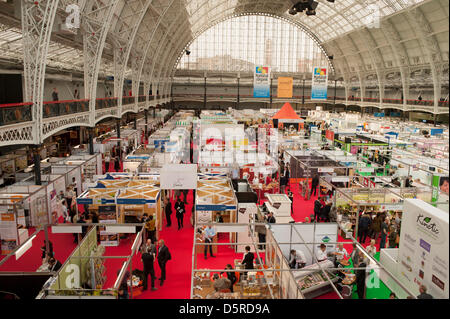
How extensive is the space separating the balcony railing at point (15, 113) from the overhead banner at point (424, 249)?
10951 mm

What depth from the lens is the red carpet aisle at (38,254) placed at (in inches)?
361

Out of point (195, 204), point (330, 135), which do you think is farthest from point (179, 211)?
point (330, 135)

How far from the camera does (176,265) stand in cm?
934

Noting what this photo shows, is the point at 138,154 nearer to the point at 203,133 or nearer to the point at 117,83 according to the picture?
the point at 203,133

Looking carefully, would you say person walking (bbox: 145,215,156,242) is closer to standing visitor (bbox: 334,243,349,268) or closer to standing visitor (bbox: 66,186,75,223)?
standing visitor (bbox: 66,186,75,223)

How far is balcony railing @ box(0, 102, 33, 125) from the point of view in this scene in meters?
10.1

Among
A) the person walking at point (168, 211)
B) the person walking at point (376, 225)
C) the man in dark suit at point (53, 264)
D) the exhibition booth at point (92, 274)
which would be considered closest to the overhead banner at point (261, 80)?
the person walking at point (168, 211)

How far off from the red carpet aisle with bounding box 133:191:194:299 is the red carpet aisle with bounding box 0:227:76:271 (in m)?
2.31

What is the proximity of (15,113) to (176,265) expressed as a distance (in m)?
7.21

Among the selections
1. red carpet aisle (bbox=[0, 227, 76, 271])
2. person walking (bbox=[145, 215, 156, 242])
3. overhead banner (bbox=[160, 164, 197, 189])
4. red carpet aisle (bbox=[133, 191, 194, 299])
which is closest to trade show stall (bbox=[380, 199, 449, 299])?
red carpet aisle (bbox=[133, 191, 194, 299])

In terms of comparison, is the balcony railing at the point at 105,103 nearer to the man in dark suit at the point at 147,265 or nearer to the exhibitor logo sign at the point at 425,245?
the man in dark suit at the point at 147,265

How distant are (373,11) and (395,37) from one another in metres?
3.81

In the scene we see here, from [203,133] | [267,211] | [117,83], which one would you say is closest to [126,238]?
[267,211]

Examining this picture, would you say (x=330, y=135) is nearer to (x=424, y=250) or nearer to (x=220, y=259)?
(x=220, y=259)
